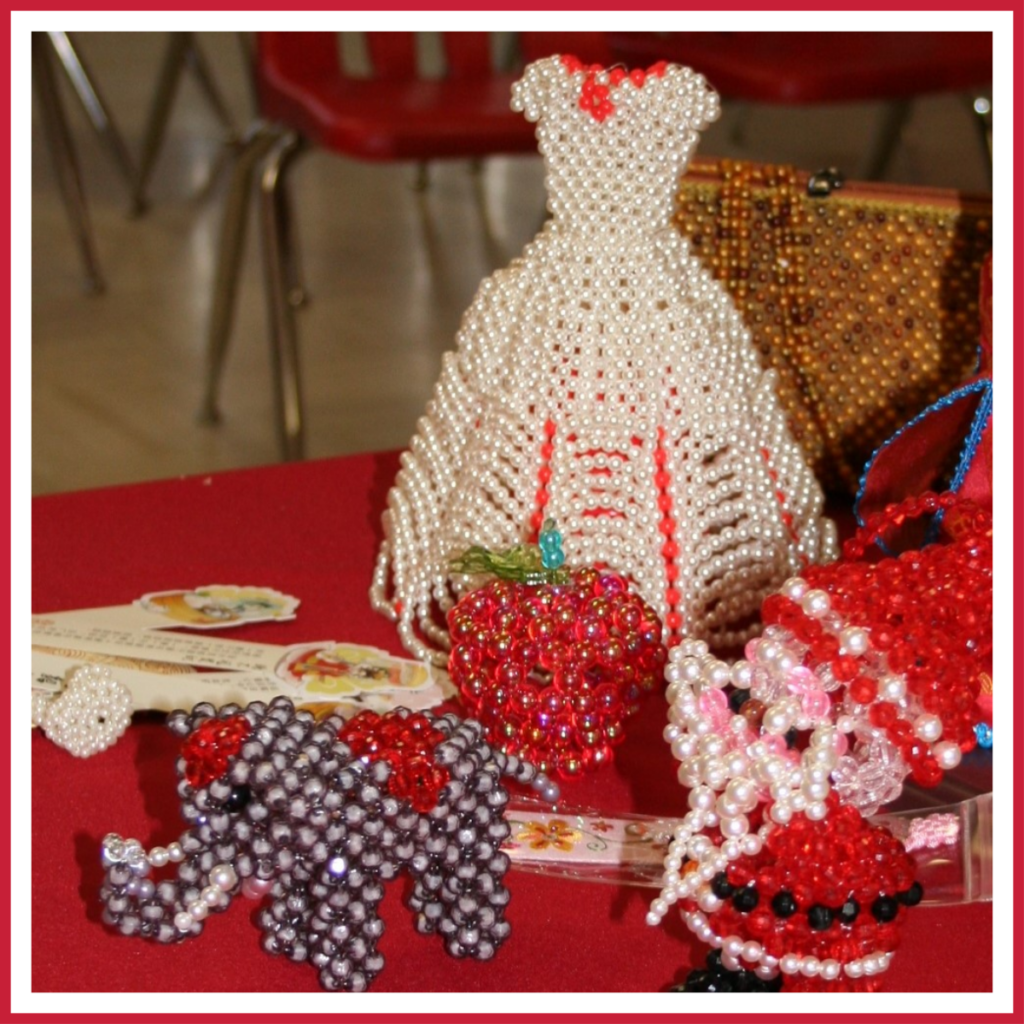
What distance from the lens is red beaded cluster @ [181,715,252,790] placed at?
0.52 metres

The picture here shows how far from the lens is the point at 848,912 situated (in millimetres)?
500

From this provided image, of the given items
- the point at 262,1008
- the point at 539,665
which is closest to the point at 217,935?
the point at 262,1008

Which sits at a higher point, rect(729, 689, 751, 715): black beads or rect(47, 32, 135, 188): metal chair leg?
rect(47, 32, 135, 188): metal chair leg

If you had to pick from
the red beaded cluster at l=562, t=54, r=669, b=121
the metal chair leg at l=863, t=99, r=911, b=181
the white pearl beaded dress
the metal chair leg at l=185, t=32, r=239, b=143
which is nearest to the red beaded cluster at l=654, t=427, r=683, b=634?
the white pearl beaded dress

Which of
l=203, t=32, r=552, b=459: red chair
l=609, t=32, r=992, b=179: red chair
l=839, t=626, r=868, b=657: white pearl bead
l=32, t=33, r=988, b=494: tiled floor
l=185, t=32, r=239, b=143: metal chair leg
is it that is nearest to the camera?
l=839, t=626, r=868, b=657: white pearl bead

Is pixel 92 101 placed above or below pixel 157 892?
above

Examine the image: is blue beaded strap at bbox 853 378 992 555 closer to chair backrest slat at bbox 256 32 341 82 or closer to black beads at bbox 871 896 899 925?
black beads at bbox 871 896 899 925

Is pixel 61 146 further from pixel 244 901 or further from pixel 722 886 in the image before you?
pixel 722 886

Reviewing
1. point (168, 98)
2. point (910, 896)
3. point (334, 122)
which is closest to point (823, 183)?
point (910, 896)

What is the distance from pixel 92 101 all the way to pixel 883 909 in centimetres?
246

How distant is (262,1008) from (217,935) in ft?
0.17

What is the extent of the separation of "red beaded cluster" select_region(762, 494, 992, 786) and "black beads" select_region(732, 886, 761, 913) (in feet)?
0.21

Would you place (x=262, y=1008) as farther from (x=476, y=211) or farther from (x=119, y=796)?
(x=476, y=211)

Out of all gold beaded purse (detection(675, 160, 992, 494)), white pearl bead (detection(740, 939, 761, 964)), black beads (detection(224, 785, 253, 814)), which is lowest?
white pearl bead (detection(740, 939, 761, 964))
